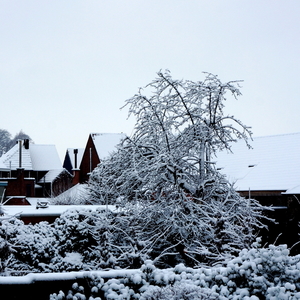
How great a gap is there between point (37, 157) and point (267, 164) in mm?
28874

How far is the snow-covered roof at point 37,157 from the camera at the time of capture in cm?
3950

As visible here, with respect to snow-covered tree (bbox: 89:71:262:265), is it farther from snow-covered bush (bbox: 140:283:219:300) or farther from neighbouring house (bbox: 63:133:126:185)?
neighbouring house (bbox: 63:133:126:185)

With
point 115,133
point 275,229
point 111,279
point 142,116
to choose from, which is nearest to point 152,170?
point 142,116

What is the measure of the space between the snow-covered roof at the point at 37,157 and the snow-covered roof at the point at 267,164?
881 inches

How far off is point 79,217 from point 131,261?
113 inches

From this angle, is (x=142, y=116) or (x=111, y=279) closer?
(x=111, y=279)

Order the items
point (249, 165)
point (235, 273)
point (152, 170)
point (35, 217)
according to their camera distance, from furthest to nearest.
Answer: point (249, 165)
point (35, 217)
point (152, 170)
point (235, 273)

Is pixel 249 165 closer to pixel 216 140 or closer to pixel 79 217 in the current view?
pixel 216 140

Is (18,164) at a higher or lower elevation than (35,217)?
higher

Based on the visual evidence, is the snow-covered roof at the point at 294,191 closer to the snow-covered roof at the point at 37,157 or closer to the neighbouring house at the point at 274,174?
the neighbouring house at the point at 274,174

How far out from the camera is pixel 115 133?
120ft

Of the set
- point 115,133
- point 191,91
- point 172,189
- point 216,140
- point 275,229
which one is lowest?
point 275,229

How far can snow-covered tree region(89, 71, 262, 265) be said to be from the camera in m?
9.21

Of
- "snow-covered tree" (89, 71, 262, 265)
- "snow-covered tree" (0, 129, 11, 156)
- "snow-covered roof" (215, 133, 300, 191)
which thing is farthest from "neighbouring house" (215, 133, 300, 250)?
"snow-covered tree" (0, 129, 11, 156)
